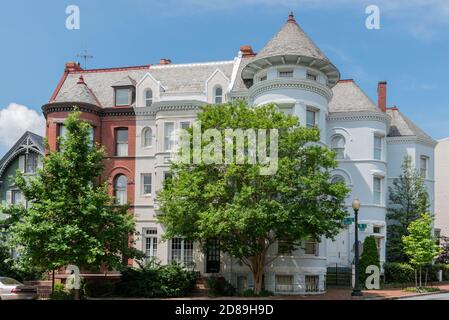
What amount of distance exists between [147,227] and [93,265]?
8.68 meters

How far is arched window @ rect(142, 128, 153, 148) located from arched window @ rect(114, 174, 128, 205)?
8.22ft

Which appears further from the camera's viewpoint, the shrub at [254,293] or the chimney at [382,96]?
the chimney at [382,96]

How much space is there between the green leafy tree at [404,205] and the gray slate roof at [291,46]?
11.7 metres

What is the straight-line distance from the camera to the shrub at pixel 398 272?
118 feet

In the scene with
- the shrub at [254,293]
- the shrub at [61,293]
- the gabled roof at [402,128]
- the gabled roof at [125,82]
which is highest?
the gabled roof at [125,82]

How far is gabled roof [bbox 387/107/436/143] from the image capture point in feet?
136

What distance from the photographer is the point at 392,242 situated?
1538 inches

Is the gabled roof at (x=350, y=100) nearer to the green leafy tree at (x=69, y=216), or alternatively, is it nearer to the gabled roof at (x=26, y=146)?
the green leafy tree at (x=69, y=216)

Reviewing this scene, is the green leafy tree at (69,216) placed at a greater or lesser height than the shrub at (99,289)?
greater

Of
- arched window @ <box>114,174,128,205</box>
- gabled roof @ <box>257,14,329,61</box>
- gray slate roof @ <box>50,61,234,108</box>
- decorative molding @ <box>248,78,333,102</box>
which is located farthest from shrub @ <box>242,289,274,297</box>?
gray slate roof @ <box>50,61,234,108</box>

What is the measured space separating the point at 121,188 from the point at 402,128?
20.2 meters

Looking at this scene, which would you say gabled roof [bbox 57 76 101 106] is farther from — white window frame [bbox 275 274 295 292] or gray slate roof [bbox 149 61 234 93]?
white window frame [bbox 275 274 295 292]

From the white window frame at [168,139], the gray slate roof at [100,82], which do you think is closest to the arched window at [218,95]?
the white window frame at [168,139]
